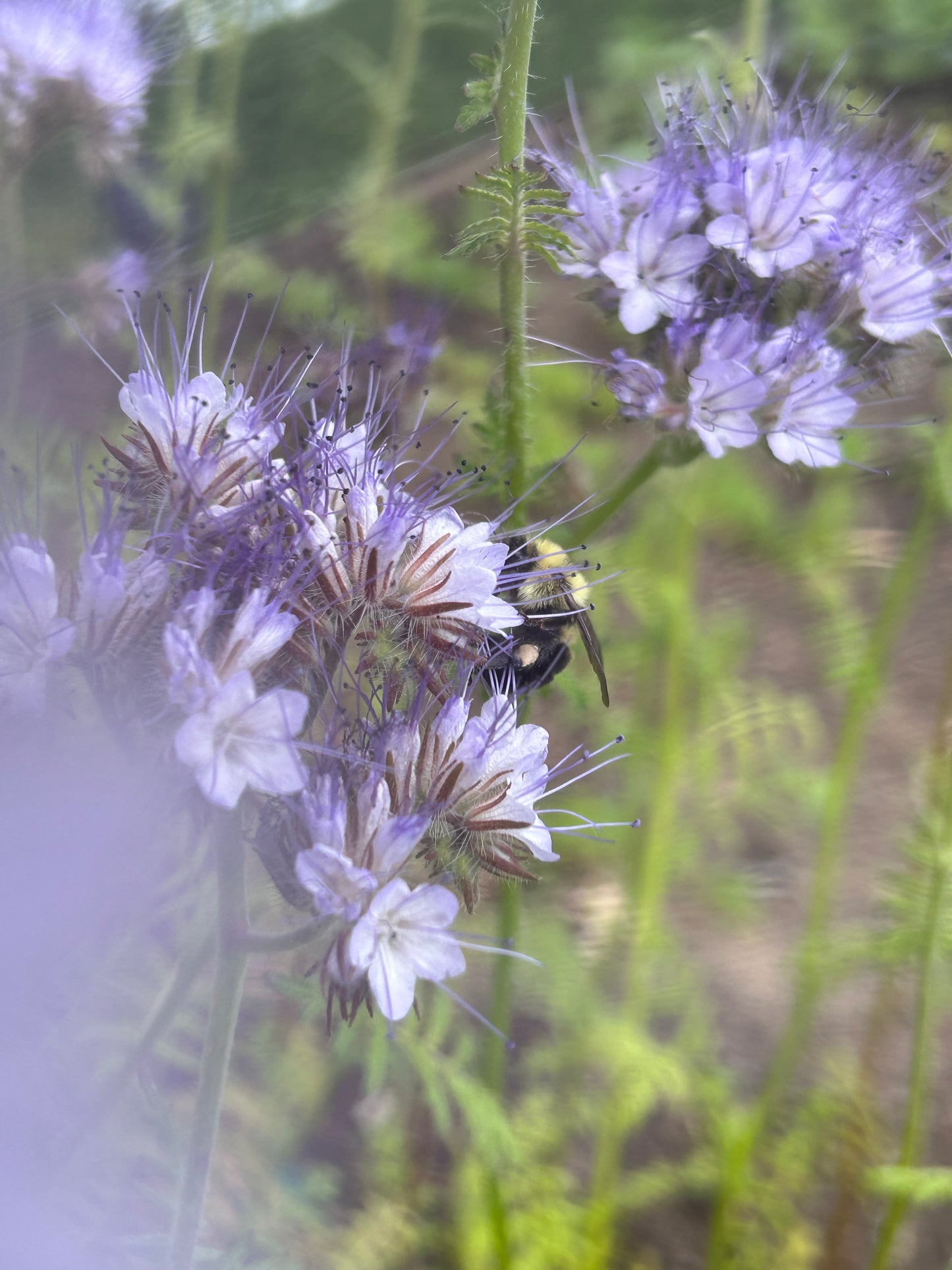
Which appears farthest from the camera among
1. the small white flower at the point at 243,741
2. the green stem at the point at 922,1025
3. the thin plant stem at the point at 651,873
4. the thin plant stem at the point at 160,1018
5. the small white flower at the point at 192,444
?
the thin plant stem at the point at 651,873

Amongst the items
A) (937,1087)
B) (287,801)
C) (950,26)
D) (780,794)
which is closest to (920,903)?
(780,794)

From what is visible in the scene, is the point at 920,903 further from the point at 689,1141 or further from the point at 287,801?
the point at 287,801

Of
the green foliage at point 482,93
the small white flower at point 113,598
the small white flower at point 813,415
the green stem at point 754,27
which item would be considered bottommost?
the small white flower at point 113,598

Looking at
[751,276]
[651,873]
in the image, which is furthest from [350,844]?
[651,873]

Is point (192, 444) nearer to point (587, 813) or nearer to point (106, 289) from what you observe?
point (106, 289)

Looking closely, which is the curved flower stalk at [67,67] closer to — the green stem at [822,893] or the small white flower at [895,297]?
the small white flower at [895,297]

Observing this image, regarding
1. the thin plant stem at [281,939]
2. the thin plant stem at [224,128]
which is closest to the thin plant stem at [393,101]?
the thin plant stem at [224,128]
